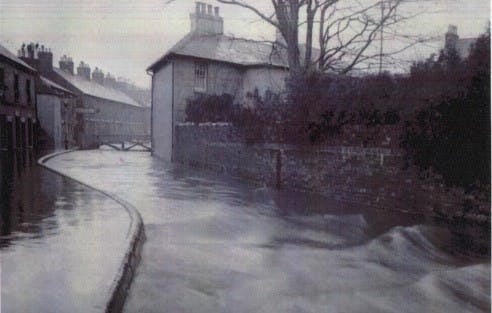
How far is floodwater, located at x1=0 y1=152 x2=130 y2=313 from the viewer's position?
13.5 feet

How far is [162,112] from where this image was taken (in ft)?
87.5

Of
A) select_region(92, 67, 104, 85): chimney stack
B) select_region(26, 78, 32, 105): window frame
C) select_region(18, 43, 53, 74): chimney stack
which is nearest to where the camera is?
select_region(26, 78, 32, 105): window frame

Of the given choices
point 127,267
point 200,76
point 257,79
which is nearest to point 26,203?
point 127,267

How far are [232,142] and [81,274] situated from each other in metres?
12.6

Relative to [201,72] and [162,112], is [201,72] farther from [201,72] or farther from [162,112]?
[162,112]

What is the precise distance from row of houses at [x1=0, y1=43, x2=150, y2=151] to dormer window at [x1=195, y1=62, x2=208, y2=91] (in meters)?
9.14

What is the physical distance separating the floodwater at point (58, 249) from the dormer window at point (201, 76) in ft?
49.9

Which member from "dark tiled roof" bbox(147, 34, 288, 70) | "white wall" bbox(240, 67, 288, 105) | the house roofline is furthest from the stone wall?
"white wall" bbox(240, 67, 288, 105)

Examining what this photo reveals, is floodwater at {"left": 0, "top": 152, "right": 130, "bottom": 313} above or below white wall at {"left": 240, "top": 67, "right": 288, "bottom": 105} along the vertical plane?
below

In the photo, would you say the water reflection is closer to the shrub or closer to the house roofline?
the shrub

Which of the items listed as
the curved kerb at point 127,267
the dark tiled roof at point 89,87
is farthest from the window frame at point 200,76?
the dark tiled roof at point 89,87

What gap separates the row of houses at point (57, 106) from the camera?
25891mm

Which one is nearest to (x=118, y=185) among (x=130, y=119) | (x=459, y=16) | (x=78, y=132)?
(x=459, y=16)

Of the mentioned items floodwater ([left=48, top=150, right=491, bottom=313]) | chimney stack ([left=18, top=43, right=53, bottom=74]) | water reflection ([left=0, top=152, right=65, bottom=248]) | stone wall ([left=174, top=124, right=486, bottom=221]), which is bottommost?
floodwater ([left=48, top=150, right=491, bottom=313])
